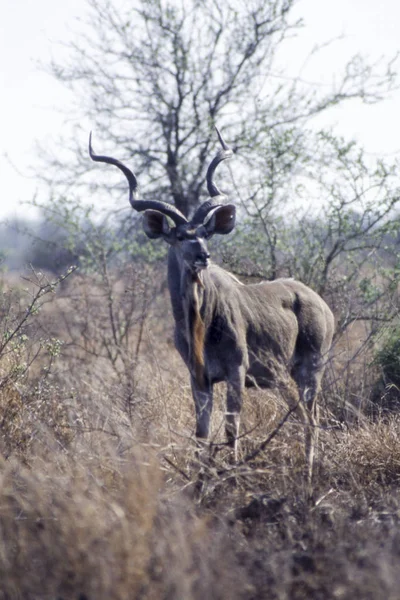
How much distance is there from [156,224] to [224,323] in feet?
3.04

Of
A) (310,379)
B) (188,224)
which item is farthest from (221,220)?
(310,379)

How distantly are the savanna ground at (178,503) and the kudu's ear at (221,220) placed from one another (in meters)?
1.30

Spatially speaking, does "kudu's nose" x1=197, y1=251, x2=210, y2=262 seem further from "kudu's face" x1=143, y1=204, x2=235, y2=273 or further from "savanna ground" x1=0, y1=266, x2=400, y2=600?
"savanna ground" x1=0, y1=266, x2=400, y2=600

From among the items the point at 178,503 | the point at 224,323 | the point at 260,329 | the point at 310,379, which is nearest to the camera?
the point at 178,503

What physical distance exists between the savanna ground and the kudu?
29 cm

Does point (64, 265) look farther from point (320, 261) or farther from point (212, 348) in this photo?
point (212, 348)

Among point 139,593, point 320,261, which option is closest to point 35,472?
point 139,593

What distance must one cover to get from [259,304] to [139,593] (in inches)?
Result: 148

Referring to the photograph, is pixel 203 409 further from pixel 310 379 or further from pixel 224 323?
pixel 310 379

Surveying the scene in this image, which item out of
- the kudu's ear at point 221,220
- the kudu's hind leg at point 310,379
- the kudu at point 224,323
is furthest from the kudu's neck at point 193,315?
the kudu's hind leg at point 310,379

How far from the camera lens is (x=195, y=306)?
20.8 feet

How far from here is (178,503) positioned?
469 cm

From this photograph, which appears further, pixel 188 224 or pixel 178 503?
pixel 188 224

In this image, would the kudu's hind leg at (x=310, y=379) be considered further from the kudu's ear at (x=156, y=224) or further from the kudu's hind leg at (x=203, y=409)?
the kudu's ear at (x=156, y=224)
